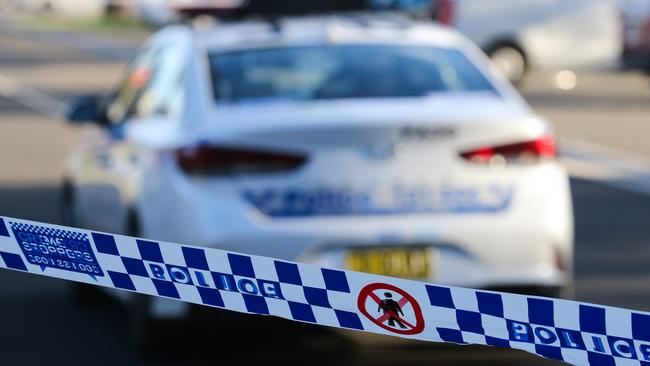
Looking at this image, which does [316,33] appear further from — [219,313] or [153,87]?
[219,313]

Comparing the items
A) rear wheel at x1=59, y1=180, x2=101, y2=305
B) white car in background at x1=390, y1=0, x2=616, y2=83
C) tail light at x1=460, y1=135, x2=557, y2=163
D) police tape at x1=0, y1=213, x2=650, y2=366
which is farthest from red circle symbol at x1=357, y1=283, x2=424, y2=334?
white car in background at x1=390, y1=0, x2=616, y2=83

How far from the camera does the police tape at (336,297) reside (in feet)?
12.5

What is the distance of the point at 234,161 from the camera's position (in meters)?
7.22

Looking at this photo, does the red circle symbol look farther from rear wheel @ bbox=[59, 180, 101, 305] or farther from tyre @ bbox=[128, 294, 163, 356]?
rear wheel @ bbox=[59, 180, 101, 305]

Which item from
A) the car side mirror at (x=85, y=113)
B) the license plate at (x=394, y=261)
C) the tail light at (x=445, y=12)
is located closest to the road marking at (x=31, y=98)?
the tail light at (x=445, y=12)

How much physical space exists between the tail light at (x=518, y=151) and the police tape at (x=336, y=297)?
3019 millimetres

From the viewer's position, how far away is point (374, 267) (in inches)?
281

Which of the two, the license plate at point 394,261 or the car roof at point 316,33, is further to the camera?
the car roof at point 316,33

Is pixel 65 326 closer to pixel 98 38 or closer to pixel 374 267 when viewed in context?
pixel 374 267

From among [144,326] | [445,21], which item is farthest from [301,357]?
[445,21]

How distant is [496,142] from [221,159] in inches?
43.3

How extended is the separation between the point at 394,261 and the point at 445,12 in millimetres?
20536

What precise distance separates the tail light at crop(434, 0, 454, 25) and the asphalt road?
5.55 m

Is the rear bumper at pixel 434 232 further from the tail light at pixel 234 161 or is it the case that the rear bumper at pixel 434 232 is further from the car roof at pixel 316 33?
the car roof at pixel 316 33
